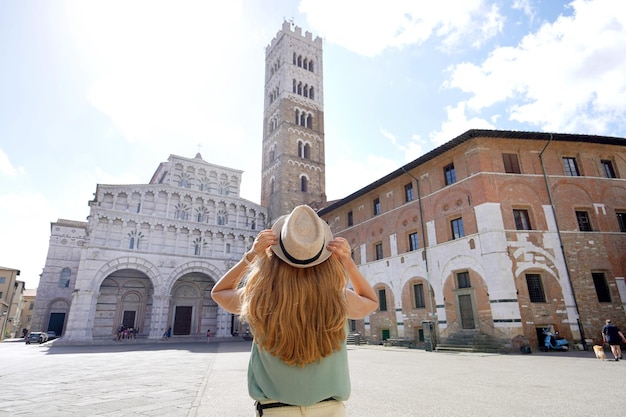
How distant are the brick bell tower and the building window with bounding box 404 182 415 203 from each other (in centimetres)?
1426

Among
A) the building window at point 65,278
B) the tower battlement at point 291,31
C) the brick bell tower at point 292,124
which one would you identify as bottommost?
the building window at point 65,278

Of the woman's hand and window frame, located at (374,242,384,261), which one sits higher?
window frame, located at (374,242,384,261)

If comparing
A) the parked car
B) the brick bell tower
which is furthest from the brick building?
the parked car

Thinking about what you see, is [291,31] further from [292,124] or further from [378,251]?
[378,251]

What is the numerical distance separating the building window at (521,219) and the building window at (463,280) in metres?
3.53

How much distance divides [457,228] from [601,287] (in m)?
7.07

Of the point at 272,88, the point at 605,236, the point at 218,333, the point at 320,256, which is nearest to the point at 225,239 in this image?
the point at 218,333

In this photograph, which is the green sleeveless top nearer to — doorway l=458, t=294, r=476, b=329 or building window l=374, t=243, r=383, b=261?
doorway l=458, t=294, r=476, b=329

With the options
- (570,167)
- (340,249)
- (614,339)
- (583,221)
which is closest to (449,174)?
(570,167)

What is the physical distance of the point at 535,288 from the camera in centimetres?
1558

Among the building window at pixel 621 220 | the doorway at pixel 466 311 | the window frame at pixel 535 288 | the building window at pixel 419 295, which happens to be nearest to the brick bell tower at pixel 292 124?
the building window at pixel 419 295

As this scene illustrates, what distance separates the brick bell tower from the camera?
35.9 m

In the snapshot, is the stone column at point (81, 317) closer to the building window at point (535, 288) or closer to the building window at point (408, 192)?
the building window at point (408, 192)

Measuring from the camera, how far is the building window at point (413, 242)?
20375mm
